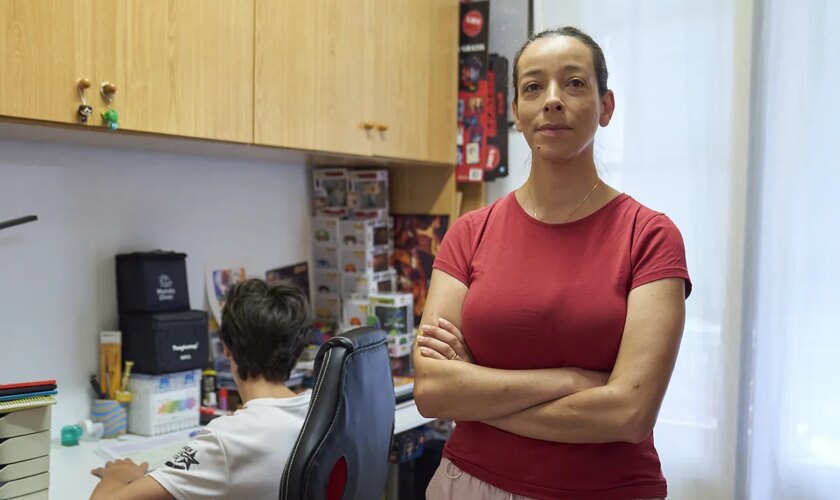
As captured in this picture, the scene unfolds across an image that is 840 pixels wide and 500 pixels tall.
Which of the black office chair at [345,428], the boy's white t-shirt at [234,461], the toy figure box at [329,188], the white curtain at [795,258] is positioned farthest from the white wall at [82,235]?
the white curtain at [795,258]

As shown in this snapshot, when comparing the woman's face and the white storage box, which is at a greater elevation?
the woman's face

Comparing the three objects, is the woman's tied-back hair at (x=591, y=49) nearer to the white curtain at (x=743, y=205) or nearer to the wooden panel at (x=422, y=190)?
the white curtain at (x=743, y=205)

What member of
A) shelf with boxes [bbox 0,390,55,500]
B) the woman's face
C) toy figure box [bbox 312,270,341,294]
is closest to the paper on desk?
shelf with boxes [bbox 0,390,55,500]

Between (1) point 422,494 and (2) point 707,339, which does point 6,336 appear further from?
(2) point 707,339

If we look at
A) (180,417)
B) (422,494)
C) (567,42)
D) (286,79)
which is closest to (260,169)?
(286,79)

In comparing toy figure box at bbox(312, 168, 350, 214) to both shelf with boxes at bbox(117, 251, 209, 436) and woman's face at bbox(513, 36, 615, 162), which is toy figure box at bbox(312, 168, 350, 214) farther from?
woman's face at bbox(513, 36, 615, 162)

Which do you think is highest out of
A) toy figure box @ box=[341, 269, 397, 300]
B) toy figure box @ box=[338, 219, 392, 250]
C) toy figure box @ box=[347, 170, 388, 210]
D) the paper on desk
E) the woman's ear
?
the woman's ear

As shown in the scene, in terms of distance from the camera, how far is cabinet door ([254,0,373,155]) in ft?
6.48

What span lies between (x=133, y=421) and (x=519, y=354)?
4.18ft

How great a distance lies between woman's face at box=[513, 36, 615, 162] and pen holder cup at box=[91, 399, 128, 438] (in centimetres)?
137

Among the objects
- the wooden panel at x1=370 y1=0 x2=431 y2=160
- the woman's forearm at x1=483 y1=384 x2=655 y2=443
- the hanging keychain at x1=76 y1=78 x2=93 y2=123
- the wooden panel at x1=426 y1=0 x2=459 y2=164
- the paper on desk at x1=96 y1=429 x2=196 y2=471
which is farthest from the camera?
the wooden panel at x1=426 y1=0 x2=459 y2=164

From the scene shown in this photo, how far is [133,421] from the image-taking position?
2059 millimetres

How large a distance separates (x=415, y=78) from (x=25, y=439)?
161 centimetres

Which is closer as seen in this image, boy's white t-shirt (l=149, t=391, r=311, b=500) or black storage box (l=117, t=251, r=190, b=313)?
boy's white t-shirt (l=149, t=391, r=311, b=500)
